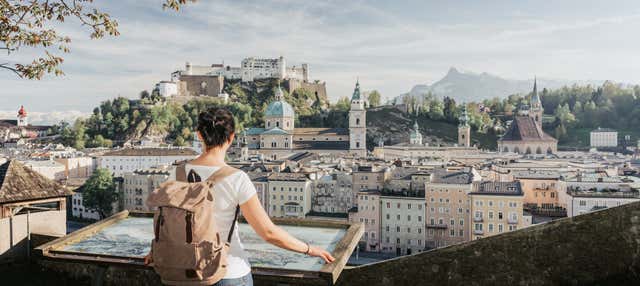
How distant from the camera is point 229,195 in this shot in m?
2.69

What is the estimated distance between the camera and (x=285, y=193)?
36656 millimetres

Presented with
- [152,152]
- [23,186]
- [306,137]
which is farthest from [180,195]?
[306,137]

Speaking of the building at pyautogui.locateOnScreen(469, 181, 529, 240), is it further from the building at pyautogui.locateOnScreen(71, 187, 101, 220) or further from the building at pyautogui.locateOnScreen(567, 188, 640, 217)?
the building at pyautogui.locateOnScreen(71, 187, 101, 220)

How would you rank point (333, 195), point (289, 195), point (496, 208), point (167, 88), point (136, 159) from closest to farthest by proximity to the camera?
point (496, 208) → point (289, 195) → point (333, 195) → point (136, 159) → point (167, 88)

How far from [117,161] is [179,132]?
72.6 feet

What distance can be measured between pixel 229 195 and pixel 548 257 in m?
2.35

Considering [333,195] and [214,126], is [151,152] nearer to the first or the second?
[333,195]

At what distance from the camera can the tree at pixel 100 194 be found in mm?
42284

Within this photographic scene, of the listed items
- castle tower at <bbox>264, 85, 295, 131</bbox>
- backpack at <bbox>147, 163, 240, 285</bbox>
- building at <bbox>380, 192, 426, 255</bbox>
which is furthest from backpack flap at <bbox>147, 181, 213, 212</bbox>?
castle tower at <bbox>264, 85, 295, 131</bbox>

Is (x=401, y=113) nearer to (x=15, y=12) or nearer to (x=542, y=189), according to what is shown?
(x=542, y=189)

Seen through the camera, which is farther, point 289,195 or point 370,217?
point 289,195

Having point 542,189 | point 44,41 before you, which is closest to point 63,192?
point 44,41

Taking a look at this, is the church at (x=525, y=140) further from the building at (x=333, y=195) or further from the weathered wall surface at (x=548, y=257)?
the weathered wall surface at (x=548, y=257)

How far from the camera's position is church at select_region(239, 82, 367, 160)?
228 ft
